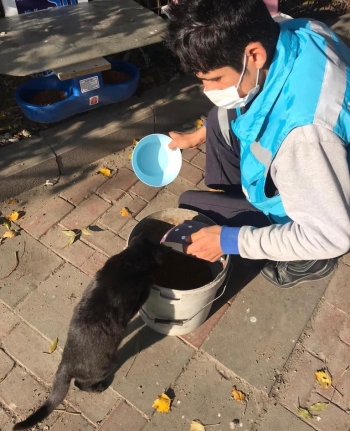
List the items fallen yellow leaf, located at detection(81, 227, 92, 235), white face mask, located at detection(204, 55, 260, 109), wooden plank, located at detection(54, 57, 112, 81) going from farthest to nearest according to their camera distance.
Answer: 1. fallen yellow leaf, located at detection(81, 227, 92, 235)
2. wooden plank, located at detection(54, 57, 112, 81)
3. white face mask, located at detection(204, 55, 260, 109)

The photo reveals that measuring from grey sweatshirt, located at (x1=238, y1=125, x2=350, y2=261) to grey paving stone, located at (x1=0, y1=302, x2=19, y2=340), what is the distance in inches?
66.1

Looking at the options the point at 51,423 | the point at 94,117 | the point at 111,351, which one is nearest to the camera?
the point at 111,351

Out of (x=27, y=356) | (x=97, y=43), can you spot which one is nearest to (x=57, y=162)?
(x=97, y=43)

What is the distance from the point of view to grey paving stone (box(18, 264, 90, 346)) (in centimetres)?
269

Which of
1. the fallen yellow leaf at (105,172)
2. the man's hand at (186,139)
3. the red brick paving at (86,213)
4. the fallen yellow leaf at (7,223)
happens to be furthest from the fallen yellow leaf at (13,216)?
the man's hand at (186,139)

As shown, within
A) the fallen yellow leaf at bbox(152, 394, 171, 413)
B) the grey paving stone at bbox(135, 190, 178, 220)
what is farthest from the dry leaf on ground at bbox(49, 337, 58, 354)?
the grey paving stone at bbox(135, 190, 178, 220)

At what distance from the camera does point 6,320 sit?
107 inches

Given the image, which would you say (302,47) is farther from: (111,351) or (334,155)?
(111,351)

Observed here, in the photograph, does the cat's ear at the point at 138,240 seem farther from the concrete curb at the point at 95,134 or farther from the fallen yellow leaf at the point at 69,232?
the concrete curb at the point at 95,134

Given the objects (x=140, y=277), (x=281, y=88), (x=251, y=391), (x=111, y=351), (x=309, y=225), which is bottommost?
(x=251, y=391)

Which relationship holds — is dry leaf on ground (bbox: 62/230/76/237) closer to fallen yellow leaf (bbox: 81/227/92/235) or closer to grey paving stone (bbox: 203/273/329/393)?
fallen yellow leaf (bbox: 81/227/92/235)

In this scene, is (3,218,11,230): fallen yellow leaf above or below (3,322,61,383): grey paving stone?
above

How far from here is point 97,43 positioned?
129 inches

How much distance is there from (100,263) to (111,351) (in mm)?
954
